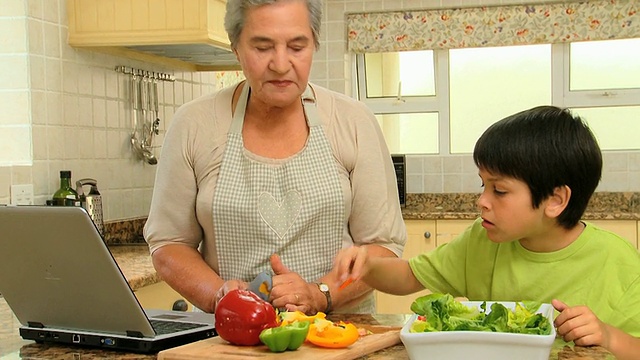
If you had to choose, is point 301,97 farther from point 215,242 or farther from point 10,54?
point 10,54

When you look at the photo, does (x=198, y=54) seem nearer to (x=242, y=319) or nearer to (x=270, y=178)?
(x=270, y=178)

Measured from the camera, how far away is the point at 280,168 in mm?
1699

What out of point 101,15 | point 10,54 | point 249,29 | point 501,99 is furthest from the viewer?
point 501,99

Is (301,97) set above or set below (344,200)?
above

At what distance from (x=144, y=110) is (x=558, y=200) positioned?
233 centimetres

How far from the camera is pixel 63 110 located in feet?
9.83

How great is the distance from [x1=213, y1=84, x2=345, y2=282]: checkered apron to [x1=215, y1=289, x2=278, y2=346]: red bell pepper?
40cm

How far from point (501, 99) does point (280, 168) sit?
137 inches

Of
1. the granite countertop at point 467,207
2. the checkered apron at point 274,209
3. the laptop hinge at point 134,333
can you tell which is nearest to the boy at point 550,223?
the checkered apron at point 274,209

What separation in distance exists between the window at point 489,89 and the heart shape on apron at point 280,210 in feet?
11.4

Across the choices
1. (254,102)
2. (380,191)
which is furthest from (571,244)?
(254,102)

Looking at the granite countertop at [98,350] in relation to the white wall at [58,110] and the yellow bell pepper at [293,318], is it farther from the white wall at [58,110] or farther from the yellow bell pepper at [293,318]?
the white wall at [58,110]

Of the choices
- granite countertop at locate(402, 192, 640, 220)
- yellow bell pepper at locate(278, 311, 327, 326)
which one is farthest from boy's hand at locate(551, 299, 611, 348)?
granite countertop at locate(402, 192, 640, 220)

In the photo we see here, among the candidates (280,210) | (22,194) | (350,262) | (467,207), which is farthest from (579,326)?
(467,207)
